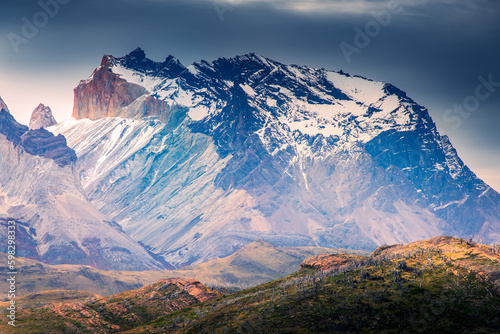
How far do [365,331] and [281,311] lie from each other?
27657mm

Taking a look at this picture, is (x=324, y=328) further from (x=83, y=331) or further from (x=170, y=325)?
(x=83, y=331)

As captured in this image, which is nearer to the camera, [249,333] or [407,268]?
[249,333]

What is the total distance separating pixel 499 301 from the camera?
145m

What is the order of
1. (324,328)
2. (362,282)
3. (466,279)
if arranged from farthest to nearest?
1. (362,282)
2. (466,279)
3. (324,328)

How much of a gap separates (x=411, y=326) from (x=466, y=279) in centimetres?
2665

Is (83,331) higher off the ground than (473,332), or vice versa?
(473,332)

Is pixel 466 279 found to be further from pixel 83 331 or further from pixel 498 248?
pixel 83 331

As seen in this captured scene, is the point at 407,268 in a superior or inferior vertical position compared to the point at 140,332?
superior

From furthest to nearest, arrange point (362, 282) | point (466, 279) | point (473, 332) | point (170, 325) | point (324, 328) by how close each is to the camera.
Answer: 1. point (170, 325)
2. point (362, 282)
3. point (466, 279)
4. point (324, 328)
5. point (473, 332)

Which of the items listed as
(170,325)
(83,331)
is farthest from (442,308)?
(83,331)

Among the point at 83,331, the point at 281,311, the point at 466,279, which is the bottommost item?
the point at 83,331

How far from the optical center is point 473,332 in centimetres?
13412

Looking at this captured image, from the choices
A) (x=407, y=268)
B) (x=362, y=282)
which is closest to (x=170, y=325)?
(x=362, y=282)

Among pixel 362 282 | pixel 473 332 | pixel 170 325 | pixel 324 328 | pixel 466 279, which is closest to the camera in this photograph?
pixel 473 332
